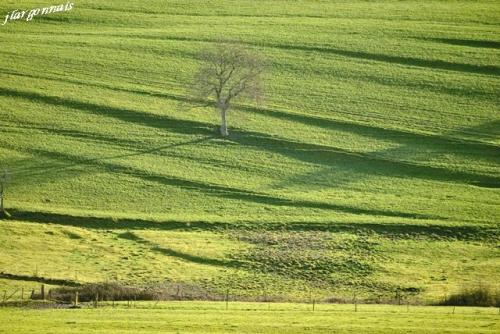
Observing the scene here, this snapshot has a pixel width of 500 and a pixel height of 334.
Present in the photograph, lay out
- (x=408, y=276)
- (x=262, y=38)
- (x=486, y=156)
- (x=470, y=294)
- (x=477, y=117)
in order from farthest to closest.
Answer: (x=262, y=38)
(x=477, y=117)
(x=486, y=156)
(x=408, y=276)
(x=470, y=294)

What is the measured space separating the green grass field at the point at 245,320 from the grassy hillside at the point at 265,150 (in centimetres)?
905

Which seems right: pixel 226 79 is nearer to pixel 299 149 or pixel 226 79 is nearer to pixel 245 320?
pixel 299 149

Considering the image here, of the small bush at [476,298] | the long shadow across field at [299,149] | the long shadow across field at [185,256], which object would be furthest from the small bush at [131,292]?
the long shadow across field at [299,149]

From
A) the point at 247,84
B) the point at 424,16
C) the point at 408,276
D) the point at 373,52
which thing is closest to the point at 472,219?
the point at 408,276

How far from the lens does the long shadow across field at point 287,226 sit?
216 ft

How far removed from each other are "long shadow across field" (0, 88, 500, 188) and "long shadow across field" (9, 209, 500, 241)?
31.4ft

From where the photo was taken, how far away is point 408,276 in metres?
59.9

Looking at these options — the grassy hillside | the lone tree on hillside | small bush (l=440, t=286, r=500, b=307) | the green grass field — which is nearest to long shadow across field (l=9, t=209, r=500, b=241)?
the grassy hillside

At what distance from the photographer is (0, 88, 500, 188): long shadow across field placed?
76375 mm

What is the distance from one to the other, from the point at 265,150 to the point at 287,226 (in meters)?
13.8

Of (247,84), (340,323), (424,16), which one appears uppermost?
(424,16)

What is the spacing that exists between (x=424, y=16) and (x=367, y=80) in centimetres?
1905

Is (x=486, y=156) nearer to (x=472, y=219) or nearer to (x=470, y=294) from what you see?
(x=472, y=219)

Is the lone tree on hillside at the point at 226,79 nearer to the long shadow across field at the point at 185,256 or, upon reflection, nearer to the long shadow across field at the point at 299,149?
the long shadow across field at the point at 299,149
